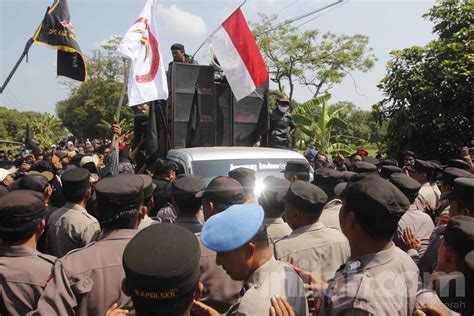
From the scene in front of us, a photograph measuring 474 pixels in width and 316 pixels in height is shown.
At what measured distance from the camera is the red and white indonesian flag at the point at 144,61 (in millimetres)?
5789

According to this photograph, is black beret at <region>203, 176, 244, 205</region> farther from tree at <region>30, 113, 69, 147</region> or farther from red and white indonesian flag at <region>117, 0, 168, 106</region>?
tree at <region>30, 113, 69, 147</region>

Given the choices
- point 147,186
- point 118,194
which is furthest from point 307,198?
point 147,186

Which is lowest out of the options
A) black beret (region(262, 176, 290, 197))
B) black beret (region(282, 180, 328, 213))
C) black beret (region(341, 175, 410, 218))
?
black beret (region(262, 176, 290, 197))

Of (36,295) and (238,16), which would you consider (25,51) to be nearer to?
(238,16)

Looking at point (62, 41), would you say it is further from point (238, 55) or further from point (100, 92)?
point (100, 92)

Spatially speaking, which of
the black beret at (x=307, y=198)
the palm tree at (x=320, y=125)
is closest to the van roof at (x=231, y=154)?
the black beret at (x=307, y=198)

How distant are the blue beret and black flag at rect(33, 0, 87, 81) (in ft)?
19.6

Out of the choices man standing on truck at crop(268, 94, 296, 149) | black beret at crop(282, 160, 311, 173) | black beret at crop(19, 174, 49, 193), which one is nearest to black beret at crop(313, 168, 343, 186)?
black beret at crop(282, 160, 311, 173)

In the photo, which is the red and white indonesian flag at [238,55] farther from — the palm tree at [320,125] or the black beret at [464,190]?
the palm tree at [320,125]

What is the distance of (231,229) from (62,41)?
644 cm

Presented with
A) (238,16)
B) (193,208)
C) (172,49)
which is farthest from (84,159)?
(193,208)

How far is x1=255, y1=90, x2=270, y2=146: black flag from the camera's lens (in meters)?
7.14

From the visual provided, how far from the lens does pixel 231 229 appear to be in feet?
5.89

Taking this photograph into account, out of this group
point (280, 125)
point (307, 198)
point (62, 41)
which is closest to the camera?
point (307, 198)
